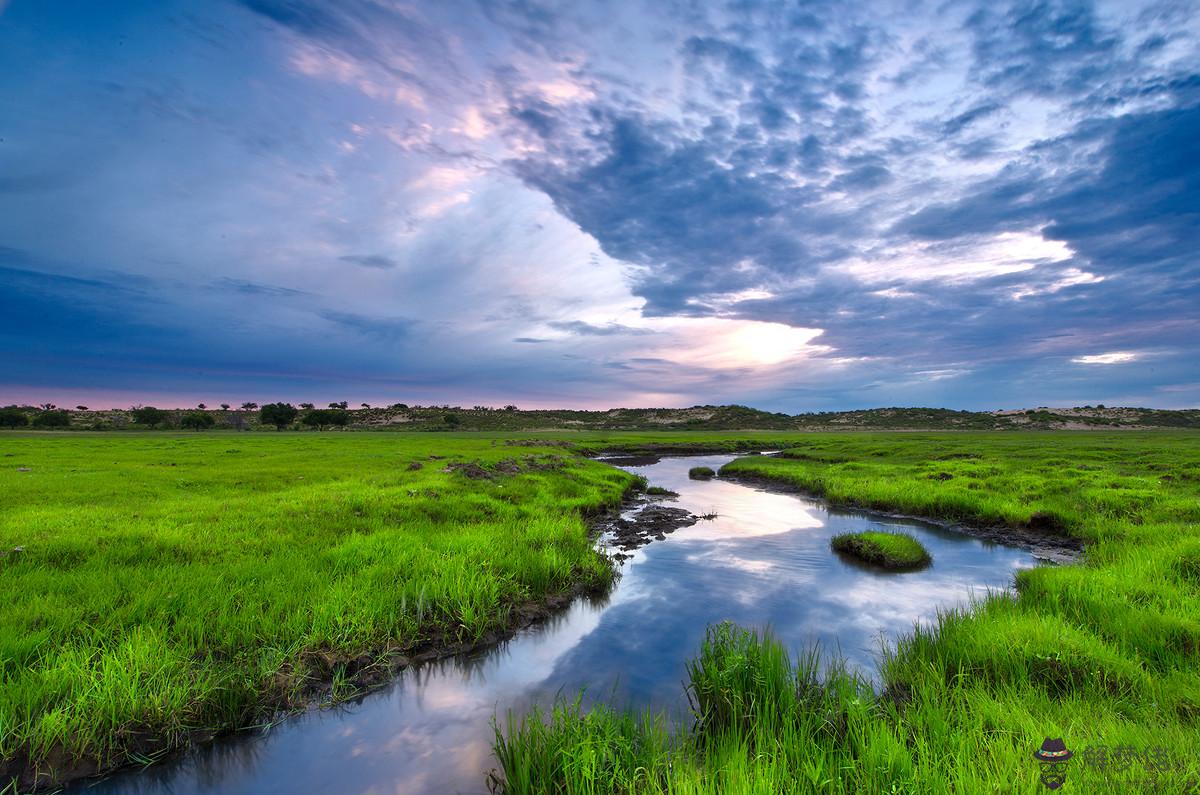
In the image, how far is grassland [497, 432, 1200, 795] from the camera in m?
4.91

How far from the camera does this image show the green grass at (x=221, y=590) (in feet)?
22.9

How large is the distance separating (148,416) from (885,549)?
556ft

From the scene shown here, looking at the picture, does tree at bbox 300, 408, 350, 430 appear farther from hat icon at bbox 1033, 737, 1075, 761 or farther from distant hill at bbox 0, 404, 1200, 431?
hat icon at bbox 1033, 737, 1075, 761

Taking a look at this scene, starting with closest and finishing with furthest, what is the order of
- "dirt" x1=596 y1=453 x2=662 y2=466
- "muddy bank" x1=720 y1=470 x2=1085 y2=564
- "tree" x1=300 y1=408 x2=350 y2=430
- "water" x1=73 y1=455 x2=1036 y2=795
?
"water" x1=73 y1=455 x2=1036 y2=795 < "muddy bank" x1=720 y1=470 x2=1085 y2=564 < "dirt" x1=596 y1=453 x2=662 y2=466 < "tree" x1=300 y1=408 x2=350 y2=430

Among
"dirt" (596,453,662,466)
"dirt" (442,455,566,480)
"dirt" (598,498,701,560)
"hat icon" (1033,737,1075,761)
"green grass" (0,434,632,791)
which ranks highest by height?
"hat icon" (1033,737,1075,761)

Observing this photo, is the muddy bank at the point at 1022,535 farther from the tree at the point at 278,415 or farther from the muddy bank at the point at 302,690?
the tree at the point at 278,415

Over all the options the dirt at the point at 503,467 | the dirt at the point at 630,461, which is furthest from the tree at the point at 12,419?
the dirt at the point at 503,467

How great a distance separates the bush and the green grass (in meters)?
132

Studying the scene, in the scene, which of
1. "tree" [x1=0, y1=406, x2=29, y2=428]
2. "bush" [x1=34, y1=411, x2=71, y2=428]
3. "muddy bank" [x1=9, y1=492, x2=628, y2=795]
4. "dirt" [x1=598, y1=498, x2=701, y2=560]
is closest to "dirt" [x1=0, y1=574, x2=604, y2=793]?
"muddy bank" [x1=9, y1=492, x2=628, y2=795]

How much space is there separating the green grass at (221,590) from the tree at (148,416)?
138390mm

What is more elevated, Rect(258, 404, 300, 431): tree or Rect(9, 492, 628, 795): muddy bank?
Rect(258, 404, 300, 431): tree

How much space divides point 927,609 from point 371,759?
1325cm

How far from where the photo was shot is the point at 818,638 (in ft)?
36.6

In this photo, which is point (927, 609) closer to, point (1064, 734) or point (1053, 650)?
point (1053, 650)
